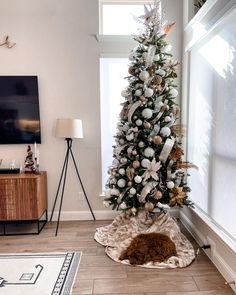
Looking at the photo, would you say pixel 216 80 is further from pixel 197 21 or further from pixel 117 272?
pixel 117 272

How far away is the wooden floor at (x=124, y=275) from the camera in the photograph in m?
2.29

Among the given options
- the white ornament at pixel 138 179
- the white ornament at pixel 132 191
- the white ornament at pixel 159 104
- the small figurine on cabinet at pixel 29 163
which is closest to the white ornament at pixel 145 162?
the white ornament at pixel 138 179

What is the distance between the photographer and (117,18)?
3.98 m

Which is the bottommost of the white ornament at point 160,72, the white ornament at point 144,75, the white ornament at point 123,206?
the white ornament at point 123,206

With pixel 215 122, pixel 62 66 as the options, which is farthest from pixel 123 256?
pixel 62 66

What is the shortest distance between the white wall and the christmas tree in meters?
0.85

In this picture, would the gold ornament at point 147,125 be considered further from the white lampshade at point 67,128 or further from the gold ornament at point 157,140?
the white lampshade at point 67,128

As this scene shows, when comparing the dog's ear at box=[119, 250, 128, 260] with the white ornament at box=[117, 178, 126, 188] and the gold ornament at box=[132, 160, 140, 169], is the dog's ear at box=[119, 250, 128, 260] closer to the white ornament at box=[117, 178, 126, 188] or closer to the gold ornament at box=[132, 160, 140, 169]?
the white ornament at box=[117, 178, 126, 188]

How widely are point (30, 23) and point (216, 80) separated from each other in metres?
2.68

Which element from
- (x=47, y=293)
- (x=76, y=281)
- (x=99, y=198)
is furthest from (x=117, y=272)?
(x=99, y=198)

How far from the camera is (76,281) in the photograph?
242 cm

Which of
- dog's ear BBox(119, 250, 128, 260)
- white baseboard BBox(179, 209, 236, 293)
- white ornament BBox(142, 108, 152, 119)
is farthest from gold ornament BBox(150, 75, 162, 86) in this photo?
dog's ear BBox(119, 250, 128, 260)

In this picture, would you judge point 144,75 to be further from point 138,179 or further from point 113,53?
point 138,179

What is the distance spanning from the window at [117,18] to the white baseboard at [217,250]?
2.78 m
